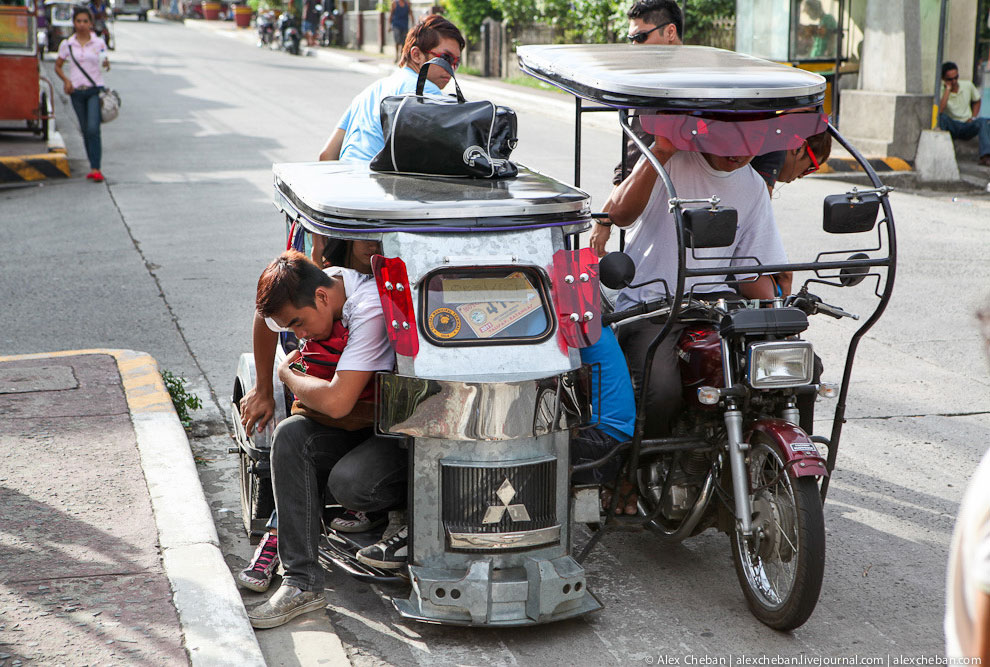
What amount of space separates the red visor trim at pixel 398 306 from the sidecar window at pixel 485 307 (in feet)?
0.15

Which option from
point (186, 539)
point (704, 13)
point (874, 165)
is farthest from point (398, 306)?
point (704, 13)

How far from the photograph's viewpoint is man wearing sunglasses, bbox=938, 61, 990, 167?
14398 millimetres

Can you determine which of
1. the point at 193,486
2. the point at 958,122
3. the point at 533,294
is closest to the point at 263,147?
the point at 958,122

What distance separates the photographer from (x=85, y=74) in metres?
12.3

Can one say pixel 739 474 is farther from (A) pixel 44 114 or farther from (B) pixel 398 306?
(A) pixel 44 114

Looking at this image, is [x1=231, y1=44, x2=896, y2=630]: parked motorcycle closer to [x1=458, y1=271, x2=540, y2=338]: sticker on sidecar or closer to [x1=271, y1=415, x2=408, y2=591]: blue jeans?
[x1=458, y1=271, x2=540, y2=338]: sticker on sidecar

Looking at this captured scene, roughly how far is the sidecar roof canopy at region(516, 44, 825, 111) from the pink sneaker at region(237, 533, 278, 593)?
6.37ft

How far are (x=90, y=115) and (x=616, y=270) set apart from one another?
10260 mm

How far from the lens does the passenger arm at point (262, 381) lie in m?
4.05

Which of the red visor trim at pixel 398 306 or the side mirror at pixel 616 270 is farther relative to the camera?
the side mirror at pixel 616 270

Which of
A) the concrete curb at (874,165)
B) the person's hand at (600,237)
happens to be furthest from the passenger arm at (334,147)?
the concrete curb at (874,165)

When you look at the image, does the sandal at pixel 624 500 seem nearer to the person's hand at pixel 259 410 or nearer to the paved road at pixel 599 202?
the paved road at pixel 599 202

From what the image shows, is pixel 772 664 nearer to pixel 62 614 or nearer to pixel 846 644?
pixel 846 644

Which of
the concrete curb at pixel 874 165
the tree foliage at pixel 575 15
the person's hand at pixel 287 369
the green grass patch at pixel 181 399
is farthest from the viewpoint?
the tree foliage at pixel 575 15
